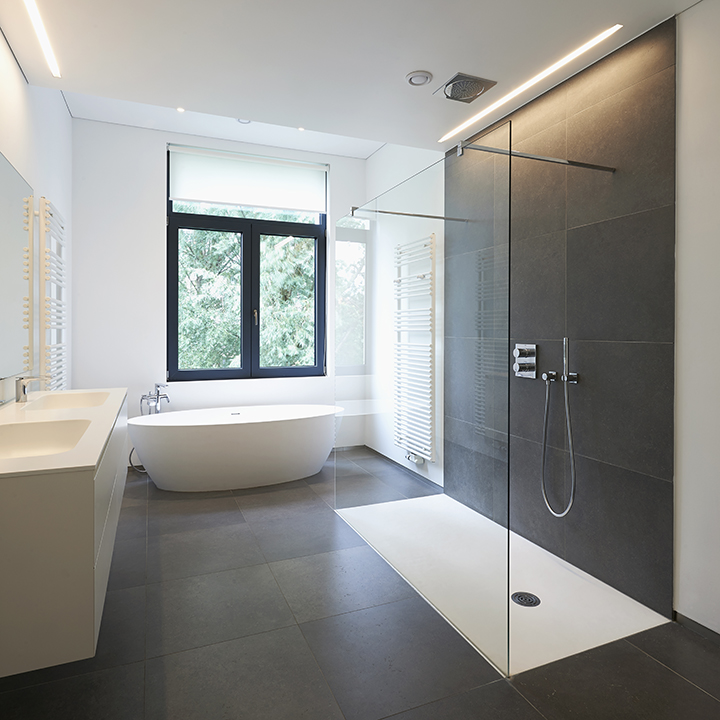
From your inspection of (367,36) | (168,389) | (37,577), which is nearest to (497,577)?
(37,577)

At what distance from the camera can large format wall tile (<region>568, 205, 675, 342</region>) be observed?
222 centimetres

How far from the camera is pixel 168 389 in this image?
477 cm

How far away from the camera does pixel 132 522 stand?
342 centimetres

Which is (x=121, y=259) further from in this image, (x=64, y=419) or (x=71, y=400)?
(x=64, y=419)

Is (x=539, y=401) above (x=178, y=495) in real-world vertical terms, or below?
above

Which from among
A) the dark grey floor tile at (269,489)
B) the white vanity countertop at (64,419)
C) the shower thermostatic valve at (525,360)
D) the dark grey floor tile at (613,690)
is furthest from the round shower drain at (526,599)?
the dark grey floor tile at (269,489)

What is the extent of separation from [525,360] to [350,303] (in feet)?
3.70

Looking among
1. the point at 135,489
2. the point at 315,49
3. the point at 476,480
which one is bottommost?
the point at 135,489

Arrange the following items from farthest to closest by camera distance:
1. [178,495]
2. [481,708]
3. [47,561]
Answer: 1. [178,495]
2. [481,708]
3. [47,561]

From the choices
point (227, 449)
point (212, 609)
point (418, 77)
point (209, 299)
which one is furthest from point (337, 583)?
point (209, 299)

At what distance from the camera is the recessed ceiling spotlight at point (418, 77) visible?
259 cm

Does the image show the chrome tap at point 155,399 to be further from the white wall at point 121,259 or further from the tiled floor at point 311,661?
the tiled floor at point 311,661

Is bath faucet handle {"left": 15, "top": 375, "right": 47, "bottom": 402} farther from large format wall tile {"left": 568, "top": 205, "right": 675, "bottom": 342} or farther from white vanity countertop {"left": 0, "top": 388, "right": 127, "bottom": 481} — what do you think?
large format wall tile {"left": 568, "top": 205, "right": 675, "bottom": 342}

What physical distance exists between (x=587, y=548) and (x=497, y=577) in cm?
90
